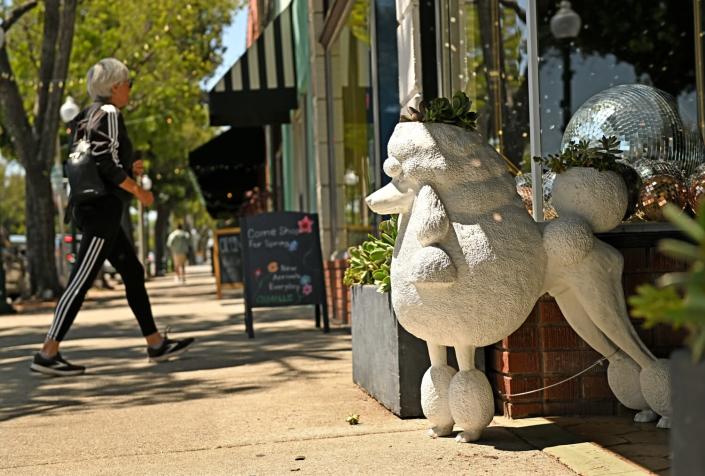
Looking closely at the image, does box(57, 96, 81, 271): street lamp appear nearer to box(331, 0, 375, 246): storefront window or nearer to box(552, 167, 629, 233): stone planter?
box(331, 0, 375, 246): storefront window

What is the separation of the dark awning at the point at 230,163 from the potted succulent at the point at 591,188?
18958 millimetres

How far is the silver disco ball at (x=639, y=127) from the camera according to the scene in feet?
18.0

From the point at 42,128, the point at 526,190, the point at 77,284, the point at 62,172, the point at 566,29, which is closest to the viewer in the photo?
the point at 526,190

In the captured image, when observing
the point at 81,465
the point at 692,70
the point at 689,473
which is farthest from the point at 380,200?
the point at 692,70

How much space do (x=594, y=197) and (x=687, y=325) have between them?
277 centimetres

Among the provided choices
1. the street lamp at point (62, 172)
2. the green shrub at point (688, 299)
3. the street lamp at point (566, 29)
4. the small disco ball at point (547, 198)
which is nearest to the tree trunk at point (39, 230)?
the street lamp at point (62, 172)

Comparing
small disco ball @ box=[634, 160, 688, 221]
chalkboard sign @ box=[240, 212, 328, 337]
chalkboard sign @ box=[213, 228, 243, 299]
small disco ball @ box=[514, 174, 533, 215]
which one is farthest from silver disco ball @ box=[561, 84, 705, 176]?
chalkboard sign @ box=[213, 228, 243, 299]

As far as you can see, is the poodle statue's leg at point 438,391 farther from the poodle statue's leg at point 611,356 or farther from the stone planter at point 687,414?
the stone planter at point 687,414

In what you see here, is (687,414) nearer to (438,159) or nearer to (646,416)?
(438,159)

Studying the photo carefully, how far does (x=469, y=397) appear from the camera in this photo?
4.14 meters

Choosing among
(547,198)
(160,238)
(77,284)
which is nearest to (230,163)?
(77,284)

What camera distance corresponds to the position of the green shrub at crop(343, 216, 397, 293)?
5207 millimetres

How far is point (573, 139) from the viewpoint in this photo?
5.60m

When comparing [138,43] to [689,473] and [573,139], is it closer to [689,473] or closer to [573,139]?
[573,139]
